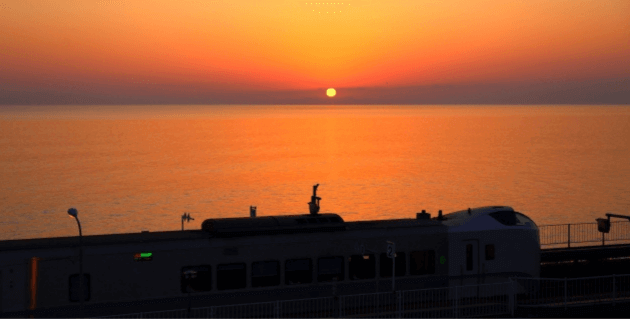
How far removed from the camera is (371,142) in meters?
175

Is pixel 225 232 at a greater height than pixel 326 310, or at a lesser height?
greater

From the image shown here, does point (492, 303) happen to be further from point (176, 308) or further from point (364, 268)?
point (176, 308)

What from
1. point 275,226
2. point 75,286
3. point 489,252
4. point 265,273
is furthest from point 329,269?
point 75,286

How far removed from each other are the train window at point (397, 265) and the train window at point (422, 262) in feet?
0.94

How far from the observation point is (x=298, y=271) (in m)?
22.2

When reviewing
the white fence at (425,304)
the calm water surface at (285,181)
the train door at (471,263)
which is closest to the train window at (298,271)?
the white fence at (425,304)

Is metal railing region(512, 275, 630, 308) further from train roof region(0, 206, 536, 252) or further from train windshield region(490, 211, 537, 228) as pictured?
train roof region(0, 206, 536, 252)

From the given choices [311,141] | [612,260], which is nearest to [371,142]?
[311,141]

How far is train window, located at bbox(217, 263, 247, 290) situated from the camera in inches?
837

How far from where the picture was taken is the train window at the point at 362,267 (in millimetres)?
22797

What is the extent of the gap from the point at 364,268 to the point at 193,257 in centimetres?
546

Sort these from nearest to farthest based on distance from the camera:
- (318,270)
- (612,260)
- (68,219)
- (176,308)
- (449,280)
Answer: (176,308), (318,270), (449,280), (612,260), (68,219)

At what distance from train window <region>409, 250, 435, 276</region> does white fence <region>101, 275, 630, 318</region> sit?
0.61 meters

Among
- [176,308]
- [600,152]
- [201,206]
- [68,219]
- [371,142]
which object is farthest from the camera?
[371,142]
